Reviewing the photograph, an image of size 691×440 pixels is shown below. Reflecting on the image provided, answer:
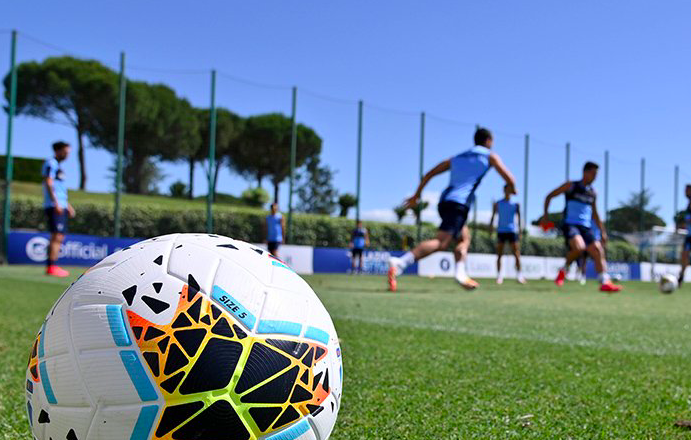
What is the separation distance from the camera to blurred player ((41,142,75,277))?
9492 mm

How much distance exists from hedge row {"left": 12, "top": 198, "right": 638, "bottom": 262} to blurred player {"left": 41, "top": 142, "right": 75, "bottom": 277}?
45.3 feet

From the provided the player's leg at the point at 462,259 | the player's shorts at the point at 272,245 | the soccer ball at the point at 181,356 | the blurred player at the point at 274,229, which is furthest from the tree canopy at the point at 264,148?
the soccer ball at the point at 181,356

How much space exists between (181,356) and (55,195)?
923 cm

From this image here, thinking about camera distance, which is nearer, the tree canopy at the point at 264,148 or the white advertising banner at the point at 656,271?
the white advertising banner at the point at 656,271

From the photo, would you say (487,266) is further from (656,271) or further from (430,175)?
(430,175)

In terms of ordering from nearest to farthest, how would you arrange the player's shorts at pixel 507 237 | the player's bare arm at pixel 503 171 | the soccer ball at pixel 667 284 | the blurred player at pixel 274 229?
the player's bare arm at pixel 503 171
the soccer ball at pixel 667 284
the player's shorts at pixel 507 237
the blurred player at pixel 274 229

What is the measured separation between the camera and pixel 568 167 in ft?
104

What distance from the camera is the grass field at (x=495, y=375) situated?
224 cm

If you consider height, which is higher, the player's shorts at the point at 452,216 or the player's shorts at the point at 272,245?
the player's shorts at the point at 452,216

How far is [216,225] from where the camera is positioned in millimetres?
24984

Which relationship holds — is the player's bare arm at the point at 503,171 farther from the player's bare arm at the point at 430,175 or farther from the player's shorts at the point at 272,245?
the player's shorts at the point at 272,245

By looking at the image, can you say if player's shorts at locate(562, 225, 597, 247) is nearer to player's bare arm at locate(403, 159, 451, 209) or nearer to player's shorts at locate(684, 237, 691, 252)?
player's bare arm at locate(403, 159, 451, 209)

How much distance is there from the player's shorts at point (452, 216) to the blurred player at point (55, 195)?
5674 millimetres

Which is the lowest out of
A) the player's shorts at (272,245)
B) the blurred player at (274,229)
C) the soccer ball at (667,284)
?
the soccer ball at (667,284)
